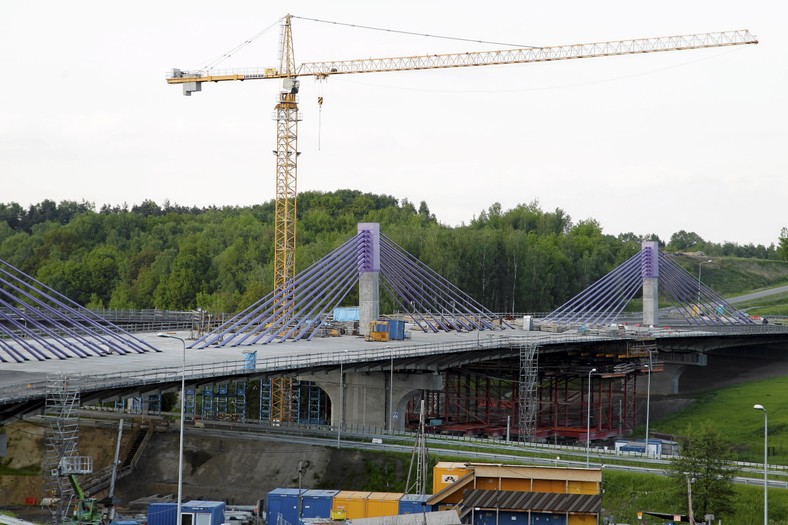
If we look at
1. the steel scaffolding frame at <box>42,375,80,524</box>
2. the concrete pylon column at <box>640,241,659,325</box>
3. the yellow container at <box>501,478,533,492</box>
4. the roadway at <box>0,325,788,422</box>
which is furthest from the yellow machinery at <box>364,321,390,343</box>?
the steel scaffolding frame at <box>42,375,80,524</box>

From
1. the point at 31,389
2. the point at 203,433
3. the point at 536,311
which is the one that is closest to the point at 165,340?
the point at 203,433

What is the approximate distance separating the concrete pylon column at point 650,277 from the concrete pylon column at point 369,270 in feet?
154

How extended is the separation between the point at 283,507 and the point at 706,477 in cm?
2468

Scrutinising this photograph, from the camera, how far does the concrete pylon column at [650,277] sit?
15025 cm

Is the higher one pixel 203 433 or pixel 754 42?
pixel 754 42

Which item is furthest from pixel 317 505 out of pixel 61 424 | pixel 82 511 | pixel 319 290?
pixel 319 290

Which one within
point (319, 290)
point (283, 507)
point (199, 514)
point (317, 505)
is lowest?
A: point (283, 507)

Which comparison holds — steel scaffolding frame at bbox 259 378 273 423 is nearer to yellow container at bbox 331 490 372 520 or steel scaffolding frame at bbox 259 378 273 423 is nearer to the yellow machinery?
the yellow machinery

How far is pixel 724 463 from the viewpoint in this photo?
234 ft

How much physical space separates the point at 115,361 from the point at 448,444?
Result: 2453cm

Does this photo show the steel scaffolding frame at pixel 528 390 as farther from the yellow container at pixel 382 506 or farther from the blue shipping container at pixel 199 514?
the blue shipping container at pixel 199 514

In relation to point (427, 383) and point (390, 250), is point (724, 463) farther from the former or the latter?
point (390, 250)

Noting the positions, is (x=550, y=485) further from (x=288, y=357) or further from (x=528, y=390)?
(x=528, y=390)

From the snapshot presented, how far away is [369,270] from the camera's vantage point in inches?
4560
